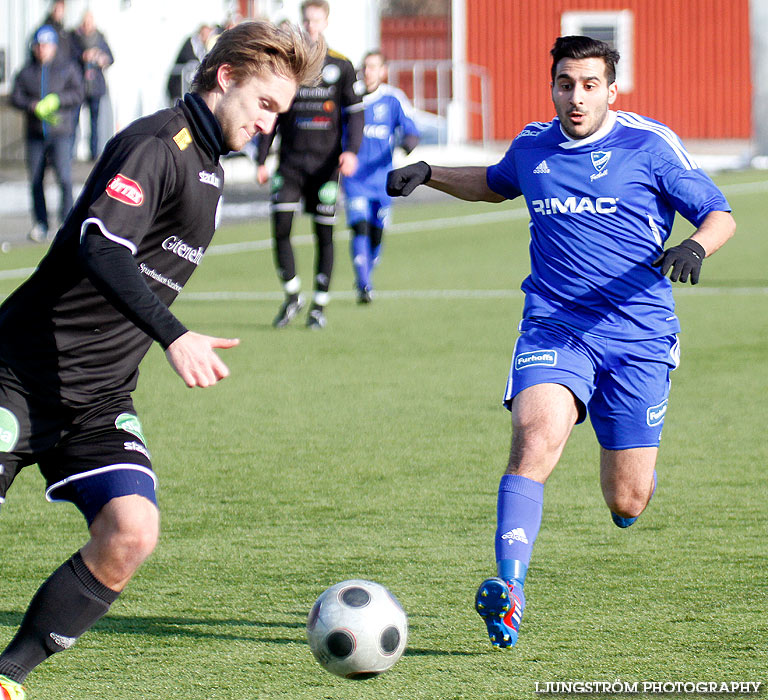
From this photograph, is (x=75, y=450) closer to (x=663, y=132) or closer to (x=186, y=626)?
(x=186, y=626)

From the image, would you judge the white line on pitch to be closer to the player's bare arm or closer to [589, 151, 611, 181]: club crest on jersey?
the player's bare arm

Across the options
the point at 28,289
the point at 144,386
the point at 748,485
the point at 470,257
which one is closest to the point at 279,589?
the point at 28,289

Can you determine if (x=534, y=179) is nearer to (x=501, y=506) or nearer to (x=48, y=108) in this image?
(x=501, y=506)

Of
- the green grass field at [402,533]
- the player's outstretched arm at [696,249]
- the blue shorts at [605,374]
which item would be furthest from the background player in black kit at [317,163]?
the player's outstretched arm at [696,249]

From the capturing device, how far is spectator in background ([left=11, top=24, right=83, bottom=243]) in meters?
16.7

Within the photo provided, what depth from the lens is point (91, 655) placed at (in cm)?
446

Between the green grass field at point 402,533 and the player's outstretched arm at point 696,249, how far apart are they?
45.9 inches

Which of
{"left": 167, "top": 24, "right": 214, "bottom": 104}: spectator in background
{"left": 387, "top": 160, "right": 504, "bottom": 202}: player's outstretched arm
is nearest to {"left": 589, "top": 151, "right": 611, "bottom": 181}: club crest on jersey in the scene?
{"left": 387, "top": 160, "right": 504, "bottom": 202}: player's outstretched arm

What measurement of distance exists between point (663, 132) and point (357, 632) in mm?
2345

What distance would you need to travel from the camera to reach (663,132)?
5328mm

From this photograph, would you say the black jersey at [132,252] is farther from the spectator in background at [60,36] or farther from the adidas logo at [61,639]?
the spectator in background at [60,36]

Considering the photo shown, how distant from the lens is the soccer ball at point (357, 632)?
4098 mm

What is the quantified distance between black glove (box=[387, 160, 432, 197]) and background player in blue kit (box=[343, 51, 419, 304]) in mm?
7063

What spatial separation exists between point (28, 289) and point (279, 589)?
1693 millimetres
